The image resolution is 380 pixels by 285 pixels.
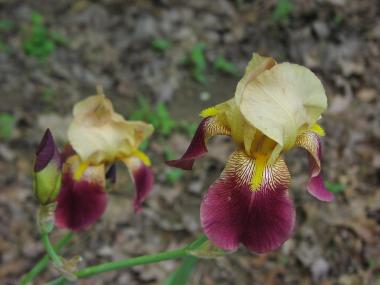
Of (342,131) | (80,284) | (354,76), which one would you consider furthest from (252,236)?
(354,76)

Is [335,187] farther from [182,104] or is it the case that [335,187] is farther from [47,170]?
[47,170]

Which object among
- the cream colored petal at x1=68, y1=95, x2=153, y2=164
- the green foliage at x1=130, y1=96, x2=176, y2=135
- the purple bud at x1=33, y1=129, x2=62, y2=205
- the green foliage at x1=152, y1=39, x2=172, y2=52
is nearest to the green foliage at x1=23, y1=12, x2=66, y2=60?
the green foliage at x1=152, y1=39, x2=172, y2=52

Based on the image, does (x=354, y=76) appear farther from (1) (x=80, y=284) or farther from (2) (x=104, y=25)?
(1) (x=80, y=284)

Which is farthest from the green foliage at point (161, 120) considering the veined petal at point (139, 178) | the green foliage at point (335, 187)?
the veined petal at point (139, 178)

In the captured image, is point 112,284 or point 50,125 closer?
point 112,284

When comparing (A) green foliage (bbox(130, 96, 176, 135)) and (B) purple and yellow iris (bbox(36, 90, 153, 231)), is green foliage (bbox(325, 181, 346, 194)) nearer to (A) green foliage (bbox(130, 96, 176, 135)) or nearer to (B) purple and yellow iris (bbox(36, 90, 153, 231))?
(A) green foliage (bbox(130, 96, 176, 135))

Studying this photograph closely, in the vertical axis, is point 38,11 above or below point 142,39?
above
